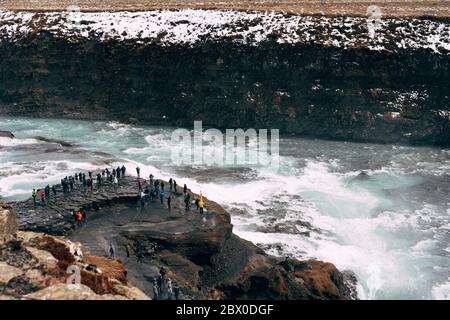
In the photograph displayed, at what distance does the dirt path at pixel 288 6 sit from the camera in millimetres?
69750

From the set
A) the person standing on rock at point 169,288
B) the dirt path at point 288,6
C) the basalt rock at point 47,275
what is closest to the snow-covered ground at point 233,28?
the dirt path at point 288,6

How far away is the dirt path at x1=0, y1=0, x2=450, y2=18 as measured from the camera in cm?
6975

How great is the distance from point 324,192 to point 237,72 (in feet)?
91.2

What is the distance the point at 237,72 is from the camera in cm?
6600

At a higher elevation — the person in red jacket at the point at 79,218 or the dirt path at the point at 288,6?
the dirt path at the point at 288,6

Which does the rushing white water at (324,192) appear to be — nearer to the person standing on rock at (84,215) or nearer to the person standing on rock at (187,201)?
the person standing on rock at (187,201)

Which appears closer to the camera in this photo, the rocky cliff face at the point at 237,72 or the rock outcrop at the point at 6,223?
the rock outcrop at the point at 6,223

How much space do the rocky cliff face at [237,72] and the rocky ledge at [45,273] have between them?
4566 cm

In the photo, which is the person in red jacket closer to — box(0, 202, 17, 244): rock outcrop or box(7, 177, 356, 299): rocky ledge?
box(7, 177, 356, 299): rocky ledge

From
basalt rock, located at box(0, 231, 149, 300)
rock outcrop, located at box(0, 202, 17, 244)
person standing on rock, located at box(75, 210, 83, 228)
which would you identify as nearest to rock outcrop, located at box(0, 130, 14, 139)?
person standing on rock, located at box(75, 210, 83, 228)

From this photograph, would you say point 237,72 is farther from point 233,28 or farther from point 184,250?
point 184,250
